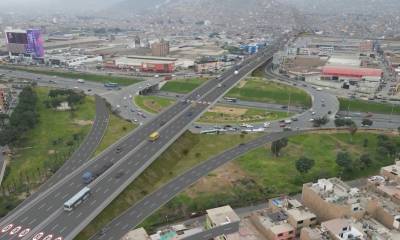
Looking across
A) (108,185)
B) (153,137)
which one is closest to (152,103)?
(153,137)

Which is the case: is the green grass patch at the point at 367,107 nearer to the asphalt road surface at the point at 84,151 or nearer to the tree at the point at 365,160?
the tree at the point at 365,160

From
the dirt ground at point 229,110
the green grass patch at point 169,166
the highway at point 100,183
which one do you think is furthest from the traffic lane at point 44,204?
the dirt ground at point 229,110

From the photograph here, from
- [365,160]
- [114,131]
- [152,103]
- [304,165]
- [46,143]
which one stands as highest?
[152,103]

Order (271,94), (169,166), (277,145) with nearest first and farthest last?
(169,166) < (277,145) < (271,94)

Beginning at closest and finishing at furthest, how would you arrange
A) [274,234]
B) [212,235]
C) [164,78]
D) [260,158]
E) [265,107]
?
[274,234], [212,235], [260,158], [265,107], [164,78]

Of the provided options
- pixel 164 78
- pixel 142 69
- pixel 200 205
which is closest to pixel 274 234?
pixel 200 205

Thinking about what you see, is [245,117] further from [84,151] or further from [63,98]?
[63,98]

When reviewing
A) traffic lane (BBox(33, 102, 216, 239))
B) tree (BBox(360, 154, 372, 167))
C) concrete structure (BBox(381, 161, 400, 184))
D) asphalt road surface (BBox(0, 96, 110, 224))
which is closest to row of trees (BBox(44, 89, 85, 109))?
asphalt road surface (BBox(0, 96, 110, 224))

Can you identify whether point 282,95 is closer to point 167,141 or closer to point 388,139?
point 388,139
